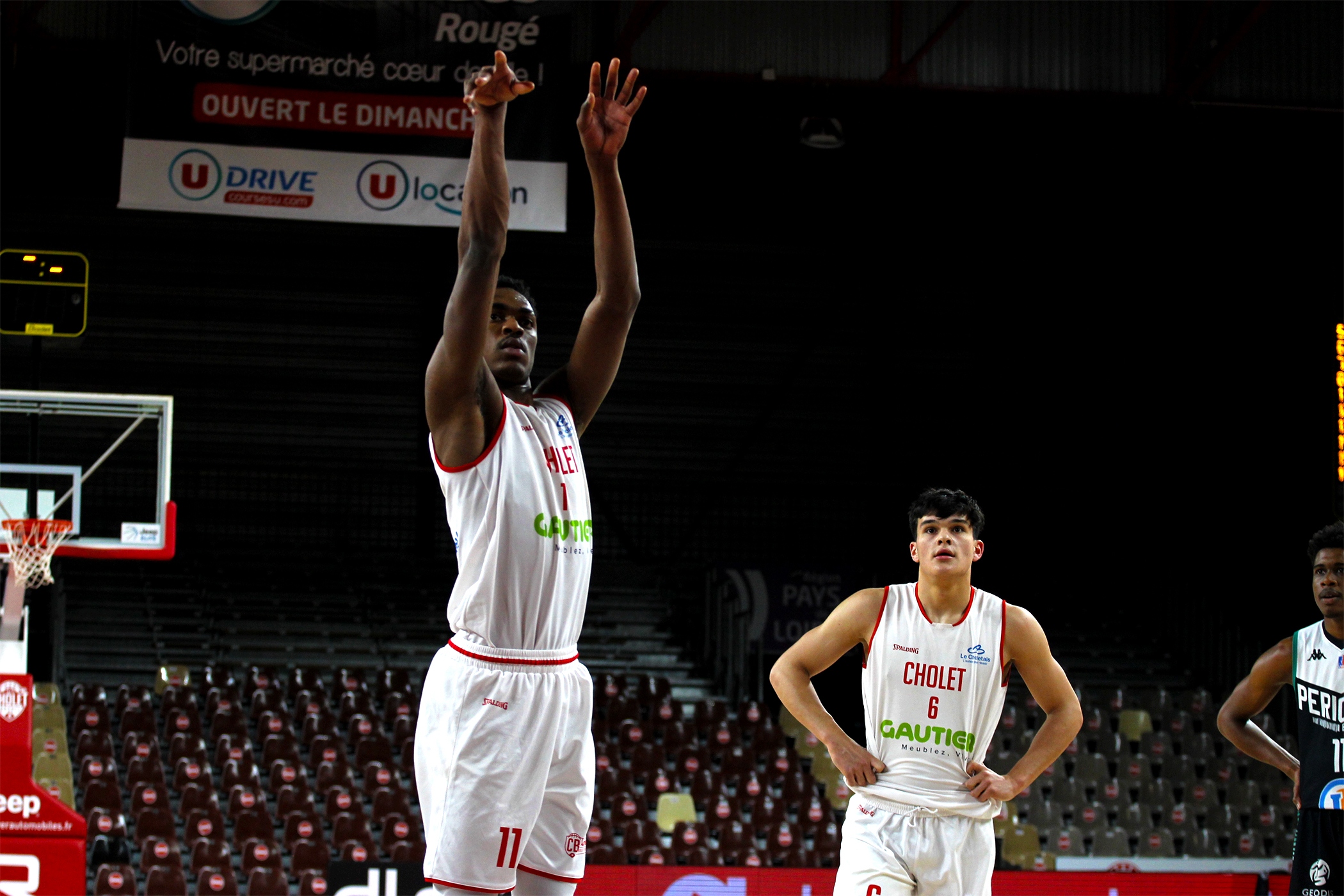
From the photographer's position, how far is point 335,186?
13883 millimetres

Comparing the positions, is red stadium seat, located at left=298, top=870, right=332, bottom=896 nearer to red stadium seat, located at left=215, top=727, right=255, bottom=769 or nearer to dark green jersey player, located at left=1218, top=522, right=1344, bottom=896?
red stadium seat, located at left=215, top=727, right=255, bottom=769

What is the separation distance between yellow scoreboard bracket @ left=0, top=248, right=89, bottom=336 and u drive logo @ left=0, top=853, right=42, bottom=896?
4.10m

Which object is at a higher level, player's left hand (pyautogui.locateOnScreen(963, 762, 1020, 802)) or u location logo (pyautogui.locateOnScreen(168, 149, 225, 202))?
u location logo (pyautogui.locateOnScreen(168, 149, 225, 202))

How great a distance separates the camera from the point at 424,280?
70.1ft

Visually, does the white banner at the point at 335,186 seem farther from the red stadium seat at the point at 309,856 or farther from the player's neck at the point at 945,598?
the player's neck at the point at 945,598

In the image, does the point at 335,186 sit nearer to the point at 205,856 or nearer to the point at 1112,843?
the point at 205,856

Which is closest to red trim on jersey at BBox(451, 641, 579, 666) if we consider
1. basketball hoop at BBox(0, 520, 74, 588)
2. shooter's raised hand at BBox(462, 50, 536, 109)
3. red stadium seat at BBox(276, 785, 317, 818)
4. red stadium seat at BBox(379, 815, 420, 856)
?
shooter's raised hand at BBox(462, 50, 536, 109)

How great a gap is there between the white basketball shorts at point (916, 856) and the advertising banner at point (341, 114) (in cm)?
895

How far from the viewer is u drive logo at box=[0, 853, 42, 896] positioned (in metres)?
9.16

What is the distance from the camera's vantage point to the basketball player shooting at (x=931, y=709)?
5312 mm

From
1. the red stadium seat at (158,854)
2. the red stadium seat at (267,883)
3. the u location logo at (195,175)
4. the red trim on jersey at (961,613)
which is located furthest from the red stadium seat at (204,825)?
the red trim on jersey at (961,613)

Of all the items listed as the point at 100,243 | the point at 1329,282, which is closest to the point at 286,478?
the point at 100,243

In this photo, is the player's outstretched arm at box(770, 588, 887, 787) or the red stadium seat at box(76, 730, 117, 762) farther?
the red stadium seat at box(76, 730, 117, 762)

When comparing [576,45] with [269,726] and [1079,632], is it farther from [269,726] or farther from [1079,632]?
[1079,632]
